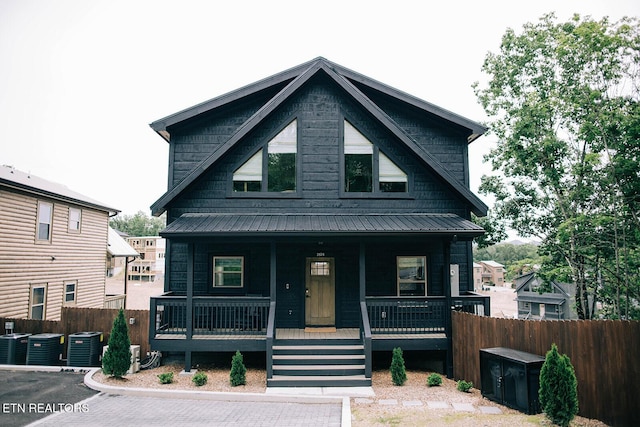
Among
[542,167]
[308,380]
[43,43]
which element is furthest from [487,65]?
[43,43]

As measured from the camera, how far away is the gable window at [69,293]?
703 inches

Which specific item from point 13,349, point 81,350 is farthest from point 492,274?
point 13,349

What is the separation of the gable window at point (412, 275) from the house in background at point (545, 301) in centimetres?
2309

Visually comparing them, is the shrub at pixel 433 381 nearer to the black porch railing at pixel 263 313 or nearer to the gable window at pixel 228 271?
the black porch railing at pixel 263 313

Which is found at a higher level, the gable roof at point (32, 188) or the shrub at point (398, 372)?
the gable roof at point (32, 188)

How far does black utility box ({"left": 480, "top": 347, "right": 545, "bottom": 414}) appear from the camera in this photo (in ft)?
25.3

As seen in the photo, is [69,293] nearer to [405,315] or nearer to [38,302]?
[38,302]

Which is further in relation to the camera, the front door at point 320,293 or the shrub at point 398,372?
the front door at point 320,293

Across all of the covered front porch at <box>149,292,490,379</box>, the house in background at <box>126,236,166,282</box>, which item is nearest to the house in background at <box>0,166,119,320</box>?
the covered front porch at <box>149,292,490,379</box>

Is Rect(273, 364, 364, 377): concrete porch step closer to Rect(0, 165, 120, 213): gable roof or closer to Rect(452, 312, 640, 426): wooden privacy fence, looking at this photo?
Rect(452, 312, 640, 426): wooden privacy fence

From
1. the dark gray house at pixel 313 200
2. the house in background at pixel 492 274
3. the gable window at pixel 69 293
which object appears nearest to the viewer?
the dark gray house at pixel 313 200

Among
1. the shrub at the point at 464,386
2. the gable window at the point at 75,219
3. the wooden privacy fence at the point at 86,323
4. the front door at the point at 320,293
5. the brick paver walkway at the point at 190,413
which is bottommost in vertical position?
the brick paver walkway at the point at 190,413

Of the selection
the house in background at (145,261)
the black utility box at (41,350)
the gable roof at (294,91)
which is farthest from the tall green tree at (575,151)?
the house in background at (145,261)

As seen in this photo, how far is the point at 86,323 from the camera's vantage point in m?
11.9
